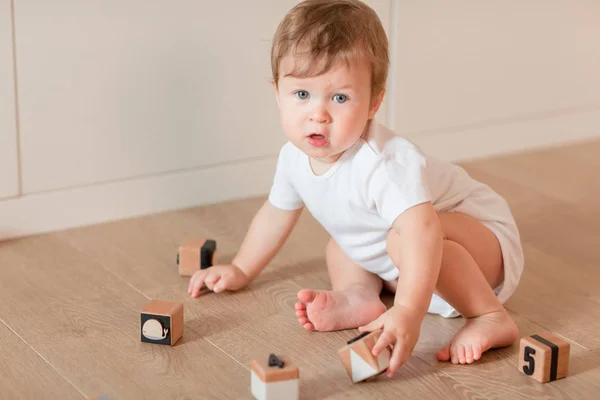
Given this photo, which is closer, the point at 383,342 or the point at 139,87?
the point at 383,342

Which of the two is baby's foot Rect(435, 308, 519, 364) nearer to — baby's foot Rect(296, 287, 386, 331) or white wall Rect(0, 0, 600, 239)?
baby's foot Rect(296, 287, 386, 331)

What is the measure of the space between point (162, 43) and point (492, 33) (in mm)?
803

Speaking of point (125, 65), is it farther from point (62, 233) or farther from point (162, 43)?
point (62, 233)

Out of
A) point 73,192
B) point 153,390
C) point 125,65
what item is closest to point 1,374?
point 153,390

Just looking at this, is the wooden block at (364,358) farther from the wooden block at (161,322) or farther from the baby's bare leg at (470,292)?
the wooden block at (161,322)

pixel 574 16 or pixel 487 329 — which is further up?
pixel 574 16

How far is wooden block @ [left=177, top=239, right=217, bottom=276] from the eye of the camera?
153 cm

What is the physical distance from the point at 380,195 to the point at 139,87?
0.68 metres

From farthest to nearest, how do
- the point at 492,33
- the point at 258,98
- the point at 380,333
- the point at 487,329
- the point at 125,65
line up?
the point at 492,33, the point at 258,98, the point at 125,65, the point at 487,329, the point at 380,333

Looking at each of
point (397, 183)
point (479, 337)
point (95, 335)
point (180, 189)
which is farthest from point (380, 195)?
point (180, 189)

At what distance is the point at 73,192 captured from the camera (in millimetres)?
1759

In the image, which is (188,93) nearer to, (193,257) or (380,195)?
(193,257)

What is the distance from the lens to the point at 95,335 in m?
1.34

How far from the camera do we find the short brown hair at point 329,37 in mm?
1204
